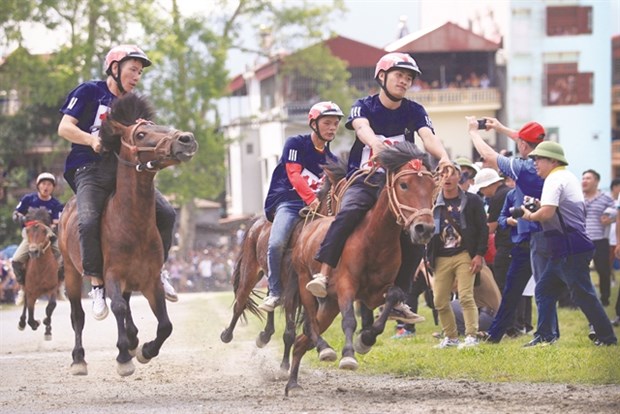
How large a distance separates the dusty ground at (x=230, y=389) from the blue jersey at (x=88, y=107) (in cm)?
244

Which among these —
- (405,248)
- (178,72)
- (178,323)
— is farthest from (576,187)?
(178,72)

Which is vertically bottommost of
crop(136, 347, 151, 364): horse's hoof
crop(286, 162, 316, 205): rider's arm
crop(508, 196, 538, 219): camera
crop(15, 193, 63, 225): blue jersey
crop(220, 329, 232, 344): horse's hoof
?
crop(220, 329, 232, 344): horse's hoof

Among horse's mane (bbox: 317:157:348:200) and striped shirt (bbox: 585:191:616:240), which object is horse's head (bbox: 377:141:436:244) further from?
striped shirt (bbox: 585:191:616:240)

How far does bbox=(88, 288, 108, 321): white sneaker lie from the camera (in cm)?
1290

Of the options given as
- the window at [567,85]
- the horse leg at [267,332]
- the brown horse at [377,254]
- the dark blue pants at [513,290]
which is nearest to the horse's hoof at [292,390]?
the brown horse at [377,254]

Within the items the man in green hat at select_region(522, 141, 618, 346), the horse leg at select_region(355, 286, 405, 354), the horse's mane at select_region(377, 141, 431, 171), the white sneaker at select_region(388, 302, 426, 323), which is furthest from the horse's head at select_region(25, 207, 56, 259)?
the horse's mane at select_region(377, 141, 431, 171)

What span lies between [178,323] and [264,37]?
39.0m

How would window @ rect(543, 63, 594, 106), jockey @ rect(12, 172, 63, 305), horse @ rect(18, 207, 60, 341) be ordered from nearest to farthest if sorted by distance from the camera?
horse @ rect(18, 207, 60, 341), jockey @ rect(12, 172, 63, 305), window @ rect(543, 63, 594, 106)

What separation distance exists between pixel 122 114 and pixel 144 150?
1.94ft

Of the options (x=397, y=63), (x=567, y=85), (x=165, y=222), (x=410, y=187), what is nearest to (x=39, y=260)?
(x=165, y=222)

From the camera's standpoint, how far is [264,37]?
200 ft

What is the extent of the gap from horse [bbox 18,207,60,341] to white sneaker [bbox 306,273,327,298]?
10583 millimetres

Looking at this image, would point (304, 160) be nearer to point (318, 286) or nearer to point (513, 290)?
point (318, 286)

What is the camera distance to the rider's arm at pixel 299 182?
563 inches
